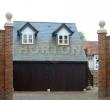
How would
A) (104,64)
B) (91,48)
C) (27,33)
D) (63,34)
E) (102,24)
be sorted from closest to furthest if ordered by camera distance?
1. (104,64)
2. (102,24)
3. (27,33)
4. (63,34)
5. (91,48)

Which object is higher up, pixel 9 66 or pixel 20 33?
pixel 20 33

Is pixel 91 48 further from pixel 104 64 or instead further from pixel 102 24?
pixel 104 64

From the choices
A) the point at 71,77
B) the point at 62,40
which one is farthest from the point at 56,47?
the point at 71,77

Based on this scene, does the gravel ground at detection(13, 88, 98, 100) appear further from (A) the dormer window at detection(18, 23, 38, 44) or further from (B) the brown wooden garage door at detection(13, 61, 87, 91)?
(A) the dormer window at detection(18, 23, 38, 44)

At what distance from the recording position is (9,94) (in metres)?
20.8

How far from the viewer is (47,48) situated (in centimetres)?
3628

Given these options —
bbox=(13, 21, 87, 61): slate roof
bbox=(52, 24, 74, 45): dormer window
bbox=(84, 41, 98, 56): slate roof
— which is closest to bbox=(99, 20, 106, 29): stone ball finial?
bbox=(13, 21, 87, 61): slate roof

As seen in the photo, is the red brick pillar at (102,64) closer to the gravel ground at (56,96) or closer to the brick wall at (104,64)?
the brick wall at (104,64)

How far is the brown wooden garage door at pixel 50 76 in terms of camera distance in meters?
34.5

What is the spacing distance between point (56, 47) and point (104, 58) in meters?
14.4

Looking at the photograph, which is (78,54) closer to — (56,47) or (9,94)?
(56,47)

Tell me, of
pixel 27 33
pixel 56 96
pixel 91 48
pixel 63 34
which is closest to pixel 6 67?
pixel 56 96

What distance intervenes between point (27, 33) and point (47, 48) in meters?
2.31

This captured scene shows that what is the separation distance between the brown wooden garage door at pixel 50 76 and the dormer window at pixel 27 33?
2.90 m
